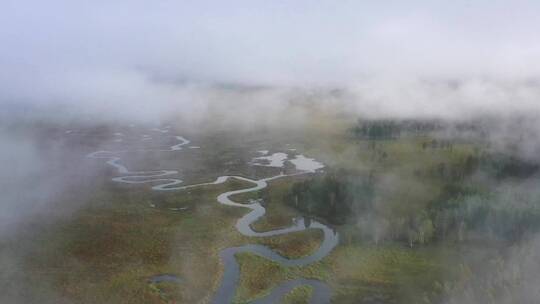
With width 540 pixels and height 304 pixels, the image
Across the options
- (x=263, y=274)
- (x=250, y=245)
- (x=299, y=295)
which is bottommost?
(x=299, y=295)

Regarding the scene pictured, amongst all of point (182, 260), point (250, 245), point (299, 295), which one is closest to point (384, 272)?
point (299, 295)

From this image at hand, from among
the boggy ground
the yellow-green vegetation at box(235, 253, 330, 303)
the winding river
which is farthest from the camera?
the yellow-green vegetation at box(235, 253, 330, 303)

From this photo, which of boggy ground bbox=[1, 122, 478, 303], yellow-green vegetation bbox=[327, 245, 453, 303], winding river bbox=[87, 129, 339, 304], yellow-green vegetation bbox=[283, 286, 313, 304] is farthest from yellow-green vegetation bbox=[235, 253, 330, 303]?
yellow-green vegetation bbox=[283, 286, 313, 304]

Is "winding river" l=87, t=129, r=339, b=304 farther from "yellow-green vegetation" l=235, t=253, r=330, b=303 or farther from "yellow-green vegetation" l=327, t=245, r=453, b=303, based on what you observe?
"yellow-green vegetation" l=327, t=245, r=453, b=303

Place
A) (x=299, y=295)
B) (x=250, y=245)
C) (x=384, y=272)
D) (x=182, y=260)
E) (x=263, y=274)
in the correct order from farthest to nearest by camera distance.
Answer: (x=250, y=245), (x=182, y=260), (x=384, y=272), (x=263, y=274), (x=299, y=295)

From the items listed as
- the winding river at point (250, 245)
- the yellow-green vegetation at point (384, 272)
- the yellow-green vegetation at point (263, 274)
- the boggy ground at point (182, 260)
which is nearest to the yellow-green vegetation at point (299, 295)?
the boggy ground at point (182, 260)

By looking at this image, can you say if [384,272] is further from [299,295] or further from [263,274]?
[263,274]

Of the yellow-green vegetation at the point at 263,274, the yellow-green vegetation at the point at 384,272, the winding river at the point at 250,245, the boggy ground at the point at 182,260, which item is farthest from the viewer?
the yellow-green vegetation at the point at 263,274

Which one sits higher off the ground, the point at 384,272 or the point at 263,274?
the point at 263,274

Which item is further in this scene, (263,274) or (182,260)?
(182,260)

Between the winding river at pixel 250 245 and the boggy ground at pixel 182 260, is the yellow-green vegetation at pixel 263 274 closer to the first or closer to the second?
the boggy ground at pixel 182 260

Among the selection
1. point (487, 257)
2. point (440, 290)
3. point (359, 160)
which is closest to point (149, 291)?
point (440, 290)
